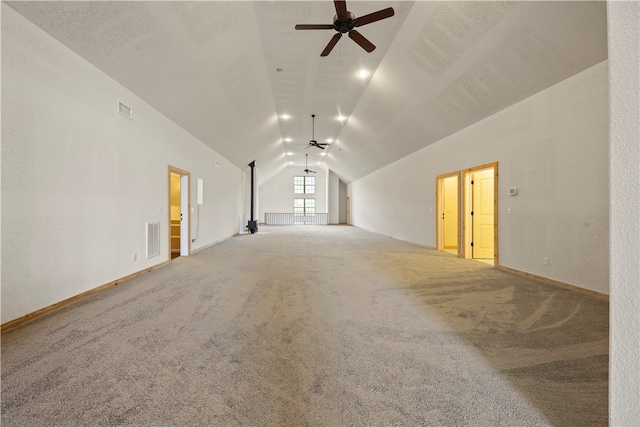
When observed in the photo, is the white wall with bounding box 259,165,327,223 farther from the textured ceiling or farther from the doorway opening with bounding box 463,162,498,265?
the doorway opening with bounding box 463,162,498,265

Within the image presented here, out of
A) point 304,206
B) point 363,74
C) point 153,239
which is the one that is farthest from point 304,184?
point 153,239

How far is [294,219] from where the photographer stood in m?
19.4

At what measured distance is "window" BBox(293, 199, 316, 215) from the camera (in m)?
19.5

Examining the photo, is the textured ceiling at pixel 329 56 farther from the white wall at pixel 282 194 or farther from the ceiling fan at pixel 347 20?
the white wall at pixel 282 194

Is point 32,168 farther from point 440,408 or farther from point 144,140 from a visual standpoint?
point 440,408

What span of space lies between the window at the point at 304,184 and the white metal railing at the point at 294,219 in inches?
66.1

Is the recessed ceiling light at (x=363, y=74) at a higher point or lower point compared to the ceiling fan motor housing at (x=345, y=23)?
higher

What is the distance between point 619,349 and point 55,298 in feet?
14.4

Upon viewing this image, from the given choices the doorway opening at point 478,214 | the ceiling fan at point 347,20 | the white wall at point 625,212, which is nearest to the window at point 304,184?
the doorway opening at point 478,214

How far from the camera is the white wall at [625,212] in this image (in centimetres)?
103

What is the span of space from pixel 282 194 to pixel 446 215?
43.2 ft

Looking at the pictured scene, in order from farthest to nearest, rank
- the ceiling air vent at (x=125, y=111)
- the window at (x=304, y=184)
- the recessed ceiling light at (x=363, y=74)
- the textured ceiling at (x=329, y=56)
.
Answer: the window at (x=304, y=184) < the recessed ceiling light at (x=363, y=74) < the ceiling air vent at (x=125, y=111) < the textured ceiling at (x=329, y=56)

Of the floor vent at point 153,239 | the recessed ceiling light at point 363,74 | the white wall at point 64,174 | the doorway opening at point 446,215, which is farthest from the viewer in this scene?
the doorway opening at point 446,215

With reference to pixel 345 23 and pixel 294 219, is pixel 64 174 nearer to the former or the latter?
pixel 345 23
